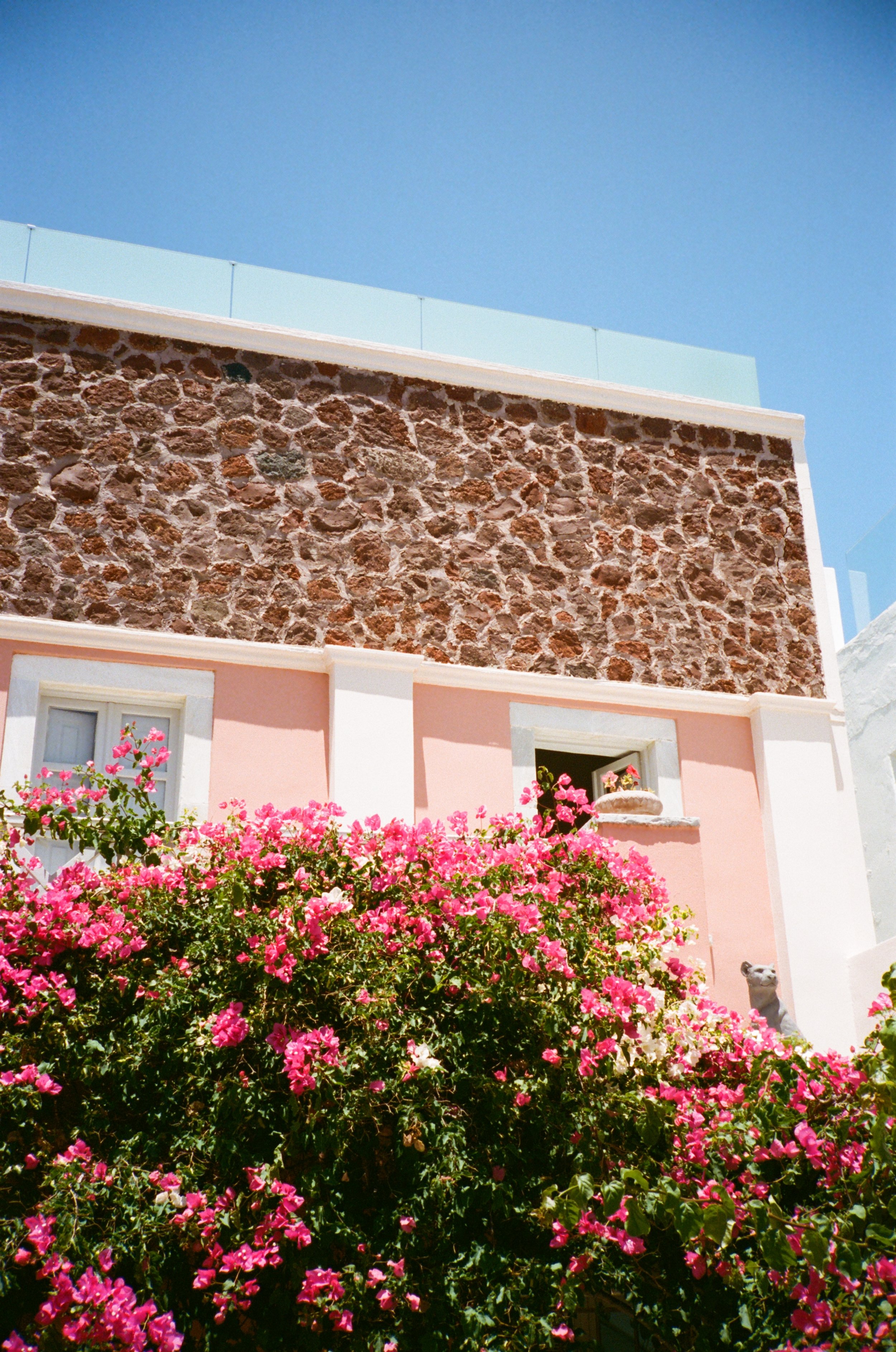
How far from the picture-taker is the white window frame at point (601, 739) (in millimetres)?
8039

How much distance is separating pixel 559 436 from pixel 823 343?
2.11 m

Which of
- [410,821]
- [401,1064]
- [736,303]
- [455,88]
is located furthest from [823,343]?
[401,1064]

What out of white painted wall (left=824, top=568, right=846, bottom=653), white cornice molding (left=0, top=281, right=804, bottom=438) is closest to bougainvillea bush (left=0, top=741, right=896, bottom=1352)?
white cornice molding (left=0, top=281, right=804, bottom=438)

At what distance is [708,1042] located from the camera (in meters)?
5.12

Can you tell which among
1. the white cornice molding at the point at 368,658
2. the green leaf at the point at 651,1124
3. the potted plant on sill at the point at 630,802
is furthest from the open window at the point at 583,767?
the green leaf at the point at 651,1124

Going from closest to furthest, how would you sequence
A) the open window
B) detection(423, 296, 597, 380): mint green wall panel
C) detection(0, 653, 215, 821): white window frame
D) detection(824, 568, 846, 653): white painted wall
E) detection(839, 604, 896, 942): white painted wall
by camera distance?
detection(0, 653, 215, 821): white window frame, the open window, detection(423, 296, 597, 380): mint green wall panel, detection(839, 604, 896, 942): white painted wall, detection(824, 568, 846, 653): white painted wall

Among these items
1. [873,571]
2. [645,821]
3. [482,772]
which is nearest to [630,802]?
[645,821]

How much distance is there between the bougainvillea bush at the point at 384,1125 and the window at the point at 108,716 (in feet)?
6.98

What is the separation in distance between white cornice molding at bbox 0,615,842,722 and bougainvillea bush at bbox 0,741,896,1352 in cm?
250

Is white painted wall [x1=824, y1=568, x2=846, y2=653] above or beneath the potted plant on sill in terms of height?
above

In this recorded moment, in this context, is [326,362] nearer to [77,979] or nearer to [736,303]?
[736,303]

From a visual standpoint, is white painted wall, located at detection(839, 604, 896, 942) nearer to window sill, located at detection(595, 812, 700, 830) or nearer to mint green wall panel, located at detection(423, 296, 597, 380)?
window sill, located at detection(595, 812, 700, 830)

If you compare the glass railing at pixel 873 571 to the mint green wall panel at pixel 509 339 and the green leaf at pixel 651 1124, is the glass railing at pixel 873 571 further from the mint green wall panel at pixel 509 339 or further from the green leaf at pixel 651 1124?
the green leaf at pixel 651 1124

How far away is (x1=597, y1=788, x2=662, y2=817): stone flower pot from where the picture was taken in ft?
25.6
